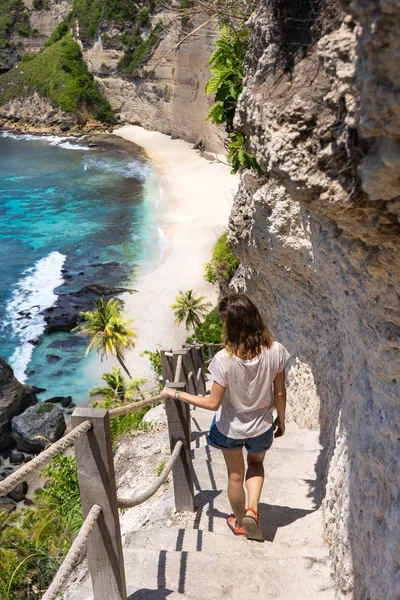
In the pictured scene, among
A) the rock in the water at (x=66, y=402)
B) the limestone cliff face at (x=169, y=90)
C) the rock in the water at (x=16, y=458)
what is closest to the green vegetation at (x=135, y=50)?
the limestone cliff face at (x=169, y=90)

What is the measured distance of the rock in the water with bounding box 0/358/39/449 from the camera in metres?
24.4

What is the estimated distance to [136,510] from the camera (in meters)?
6.32

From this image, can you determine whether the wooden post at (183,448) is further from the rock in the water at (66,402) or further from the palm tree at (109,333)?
the palm tree at (109,333)

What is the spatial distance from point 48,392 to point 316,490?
22.1 meters

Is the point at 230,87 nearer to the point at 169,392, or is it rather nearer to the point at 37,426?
the point at 169,392

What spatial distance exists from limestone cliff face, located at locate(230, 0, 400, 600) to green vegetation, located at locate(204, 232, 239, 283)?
23.0 metres

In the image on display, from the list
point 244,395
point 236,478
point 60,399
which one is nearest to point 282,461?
point 236,478

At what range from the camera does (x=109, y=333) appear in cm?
2588

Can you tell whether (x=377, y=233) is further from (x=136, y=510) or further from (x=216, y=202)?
(x=216, y=202)

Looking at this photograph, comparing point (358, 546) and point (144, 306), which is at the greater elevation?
point (358, 546)

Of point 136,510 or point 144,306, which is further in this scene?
point 144,306

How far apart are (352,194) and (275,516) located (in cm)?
334

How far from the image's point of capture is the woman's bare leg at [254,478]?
4.46 metres

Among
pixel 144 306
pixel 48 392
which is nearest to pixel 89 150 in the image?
pixel 144 306
